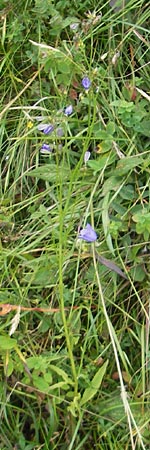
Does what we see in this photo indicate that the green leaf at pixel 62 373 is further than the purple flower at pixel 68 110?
No

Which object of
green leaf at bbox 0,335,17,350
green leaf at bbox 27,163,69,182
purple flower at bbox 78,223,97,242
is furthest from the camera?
green leaf at bbox 27,163,69,182

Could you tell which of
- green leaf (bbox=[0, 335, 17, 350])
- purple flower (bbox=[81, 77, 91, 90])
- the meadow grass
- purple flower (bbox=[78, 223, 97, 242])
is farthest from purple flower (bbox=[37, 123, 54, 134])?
green leaf (bbox=[0, 335, 17, 350])

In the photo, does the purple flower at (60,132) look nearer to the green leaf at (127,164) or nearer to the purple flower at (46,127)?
the purple flower at (46,127)

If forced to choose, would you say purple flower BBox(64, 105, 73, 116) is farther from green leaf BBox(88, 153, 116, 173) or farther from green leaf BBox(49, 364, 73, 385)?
green leaf BBox(49, 364, 73, 385)

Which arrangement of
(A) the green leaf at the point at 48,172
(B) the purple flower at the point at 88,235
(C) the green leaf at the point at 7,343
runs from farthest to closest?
(A) the green leaf at the point at 48,172, (B) the purple flower at the point at 88,235, (C) the green leaf at the point at 7,343

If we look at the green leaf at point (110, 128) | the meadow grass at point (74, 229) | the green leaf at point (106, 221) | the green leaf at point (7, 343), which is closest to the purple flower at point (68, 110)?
the meadow grass at point (74, 229)

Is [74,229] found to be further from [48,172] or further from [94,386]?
[94,386]

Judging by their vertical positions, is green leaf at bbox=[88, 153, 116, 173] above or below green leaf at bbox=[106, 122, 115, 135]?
below
